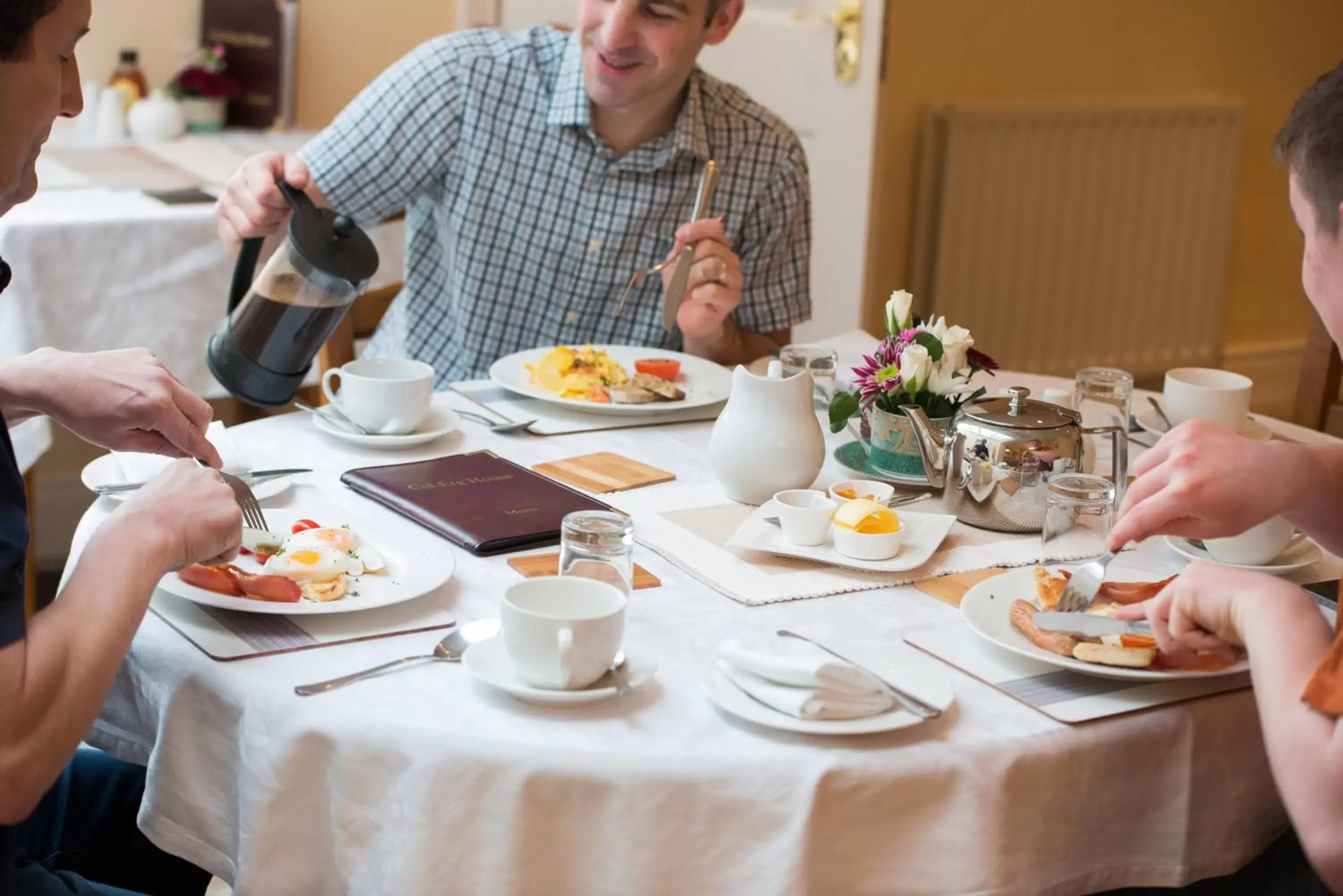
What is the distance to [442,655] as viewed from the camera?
3.60 ft

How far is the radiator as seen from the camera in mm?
3992

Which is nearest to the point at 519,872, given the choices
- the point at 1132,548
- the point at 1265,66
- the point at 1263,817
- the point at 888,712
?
the point at 888,712

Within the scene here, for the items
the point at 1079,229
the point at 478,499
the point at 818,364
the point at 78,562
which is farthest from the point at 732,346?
the point at 1079,229

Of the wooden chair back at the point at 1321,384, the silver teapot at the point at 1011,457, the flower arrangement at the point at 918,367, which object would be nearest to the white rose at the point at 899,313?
the flower arrangement at the point at 918,367

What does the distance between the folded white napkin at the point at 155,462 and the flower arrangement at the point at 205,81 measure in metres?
2.40

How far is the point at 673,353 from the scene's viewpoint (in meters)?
2.02

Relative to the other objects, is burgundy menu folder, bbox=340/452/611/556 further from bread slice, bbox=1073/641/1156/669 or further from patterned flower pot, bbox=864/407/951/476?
bread slice, bbox=1073/641/1156/669

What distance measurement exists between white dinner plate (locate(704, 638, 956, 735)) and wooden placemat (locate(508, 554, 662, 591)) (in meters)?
0.20

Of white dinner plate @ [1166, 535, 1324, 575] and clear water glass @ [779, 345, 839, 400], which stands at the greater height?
clear water glass @ [779, 345, 839, 400]

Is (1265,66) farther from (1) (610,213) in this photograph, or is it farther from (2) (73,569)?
(2) (73,569)

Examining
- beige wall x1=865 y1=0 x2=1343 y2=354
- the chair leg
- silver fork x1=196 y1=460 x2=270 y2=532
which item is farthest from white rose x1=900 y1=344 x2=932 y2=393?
beige wall x1=865 y1=0 x2=1343 y2=354

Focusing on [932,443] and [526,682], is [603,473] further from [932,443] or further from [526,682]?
[526,682]

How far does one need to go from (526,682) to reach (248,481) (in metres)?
0.52

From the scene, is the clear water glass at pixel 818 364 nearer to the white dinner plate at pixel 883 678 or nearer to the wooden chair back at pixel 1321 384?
the white dinner plate at pixel 883 678
